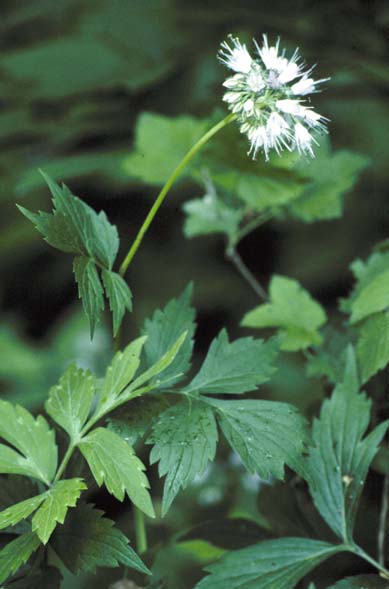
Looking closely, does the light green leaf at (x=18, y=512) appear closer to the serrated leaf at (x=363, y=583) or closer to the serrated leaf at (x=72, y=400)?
the serrated leaf at (x=72, y=400)

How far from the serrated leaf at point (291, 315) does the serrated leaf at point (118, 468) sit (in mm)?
485

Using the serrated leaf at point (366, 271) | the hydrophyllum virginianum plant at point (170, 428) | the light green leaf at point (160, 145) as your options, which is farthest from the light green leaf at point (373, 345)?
the light green leaf at point (160, 145)

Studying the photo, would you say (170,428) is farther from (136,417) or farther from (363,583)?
(363,583)

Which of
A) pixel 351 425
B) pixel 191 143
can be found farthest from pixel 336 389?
pixel 191 143

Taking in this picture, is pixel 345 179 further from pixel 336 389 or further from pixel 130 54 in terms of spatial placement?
pixel 130 54

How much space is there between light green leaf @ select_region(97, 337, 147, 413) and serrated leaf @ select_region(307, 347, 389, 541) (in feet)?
1.06

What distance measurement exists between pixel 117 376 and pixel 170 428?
10 cm

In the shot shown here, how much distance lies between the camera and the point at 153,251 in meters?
2.77

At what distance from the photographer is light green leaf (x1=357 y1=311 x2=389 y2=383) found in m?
1.08

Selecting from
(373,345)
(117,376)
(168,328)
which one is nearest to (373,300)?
(373,345)

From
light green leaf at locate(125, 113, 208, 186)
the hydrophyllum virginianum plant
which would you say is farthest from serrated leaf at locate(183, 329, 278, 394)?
light green leaf at locate(125, 113, 208, 186)

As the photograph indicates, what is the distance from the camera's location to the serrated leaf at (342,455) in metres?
1.07

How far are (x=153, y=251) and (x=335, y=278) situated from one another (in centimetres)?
72

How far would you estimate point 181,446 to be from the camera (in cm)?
94
